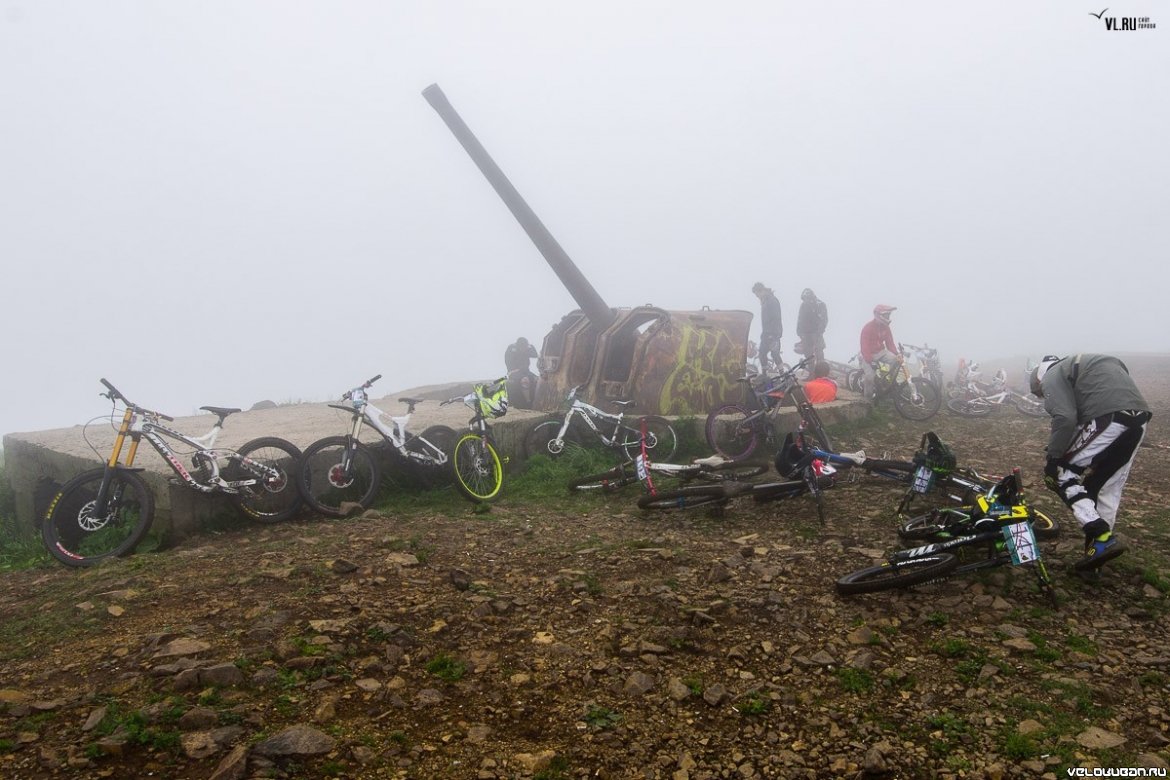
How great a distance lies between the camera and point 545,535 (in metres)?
6.40

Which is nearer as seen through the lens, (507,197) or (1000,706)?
(1000,706)

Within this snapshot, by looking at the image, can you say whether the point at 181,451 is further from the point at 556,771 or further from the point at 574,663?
the point at 556,771

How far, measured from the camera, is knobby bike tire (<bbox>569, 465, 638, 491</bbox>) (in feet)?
25.6

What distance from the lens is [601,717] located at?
3.34m

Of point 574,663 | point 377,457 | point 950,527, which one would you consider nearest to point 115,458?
point 377,457

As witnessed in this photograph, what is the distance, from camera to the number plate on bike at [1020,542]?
4.43m

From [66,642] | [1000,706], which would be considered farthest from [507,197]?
[1000,706]

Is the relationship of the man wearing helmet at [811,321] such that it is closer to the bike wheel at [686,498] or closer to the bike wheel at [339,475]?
the bike wheel at [686,498]

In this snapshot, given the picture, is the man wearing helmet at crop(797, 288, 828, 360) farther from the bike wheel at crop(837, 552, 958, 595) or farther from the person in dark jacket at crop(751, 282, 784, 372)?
the bike wheel at crop(837, 552, 958, 595)

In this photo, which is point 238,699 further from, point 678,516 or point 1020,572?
point 1020,572

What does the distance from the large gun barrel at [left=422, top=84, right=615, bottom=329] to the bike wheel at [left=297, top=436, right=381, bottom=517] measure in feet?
15.8

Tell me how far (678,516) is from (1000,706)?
3.84m

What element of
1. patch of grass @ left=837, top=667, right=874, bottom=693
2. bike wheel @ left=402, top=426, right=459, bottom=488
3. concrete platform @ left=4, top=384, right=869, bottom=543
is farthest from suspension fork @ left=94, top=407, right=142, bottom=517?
patch of grass @ left=837, top=667, right=874, bottom=693

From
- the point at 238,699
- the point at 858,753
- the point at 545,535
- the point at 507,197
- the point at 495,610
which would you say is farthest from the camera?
the point at 507,197
